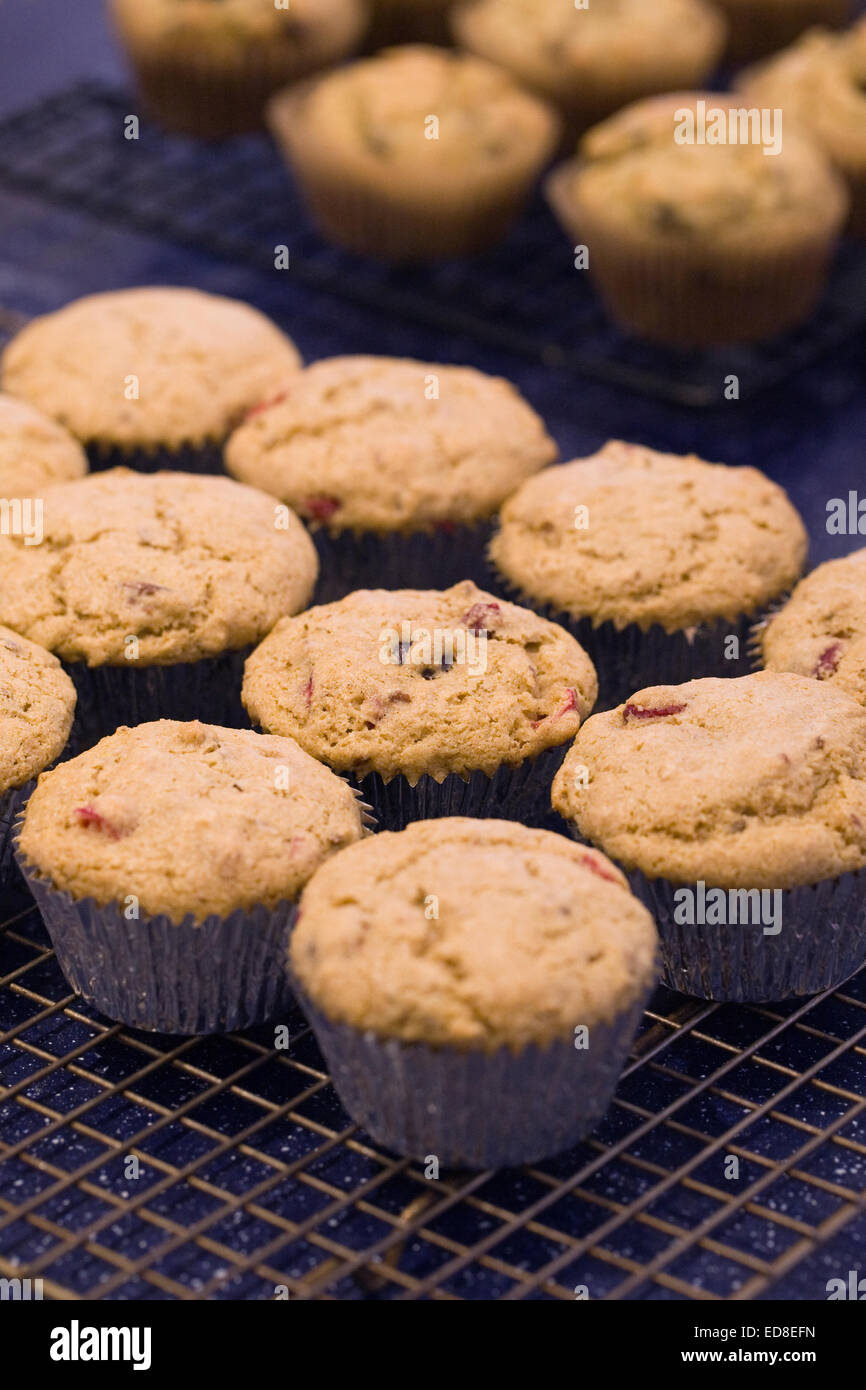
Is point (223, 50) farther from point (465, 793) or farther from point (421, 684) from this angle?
point (465, 793)

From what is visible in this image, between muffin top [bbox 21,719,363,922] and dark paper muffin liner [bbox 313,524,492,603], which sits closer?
muffin top [bbox 21,719,363,922]

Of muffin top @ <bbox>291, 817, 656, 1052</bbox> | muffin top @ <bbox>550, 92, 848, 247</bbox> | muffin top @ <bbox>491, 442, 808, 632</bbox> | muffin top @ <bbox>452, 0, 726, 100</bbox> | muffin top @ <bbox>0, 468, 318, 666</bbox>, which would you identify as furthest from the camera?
muffin top @ <bbox>452, 0, 726, 100</bbox>

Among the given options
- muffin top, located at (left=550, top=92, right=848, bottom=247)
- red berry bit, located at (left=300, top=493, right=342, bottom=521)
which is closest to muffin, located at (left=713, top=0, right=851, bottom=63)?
muffin top, located at (left=550, top=92, right=848, bottom=247)

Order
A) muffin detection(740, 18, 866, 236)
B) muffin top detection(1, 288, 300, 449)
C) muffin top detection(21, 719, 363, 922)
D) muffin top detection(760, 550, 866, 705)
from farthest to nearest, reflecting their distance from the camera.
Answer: muffin detection(740, 18, 866, 236) → muffin top detection(1, 288, 300, 449) → muffin top detection(760, 550, 866, 705) → muffin top detection(21, 719, 363, 922)

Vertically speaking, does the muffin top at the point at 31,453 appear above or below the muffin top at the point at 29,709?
above

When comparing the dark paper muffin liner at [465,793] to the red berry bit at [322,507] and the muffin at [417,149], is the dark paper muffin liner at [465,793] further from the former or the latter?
the muffin at [417,149]

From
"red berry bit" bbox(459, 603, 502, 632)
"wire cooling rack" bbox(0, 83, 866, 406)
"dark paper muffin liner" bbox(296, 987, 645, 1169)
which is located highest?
"wire cooling rack" bbox(0, 83, 866, 406)

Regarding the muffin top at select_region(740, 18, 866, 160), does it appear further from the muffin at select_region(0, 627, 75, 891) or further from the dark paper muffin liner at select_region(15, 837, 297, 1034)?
the dark paper muffin liner at select_region(15, 837, 297, 1034)

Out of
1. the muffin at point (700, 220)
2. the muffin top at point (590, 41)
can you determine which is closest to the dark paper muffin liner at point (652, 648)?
the muffin at point (700, 220)
